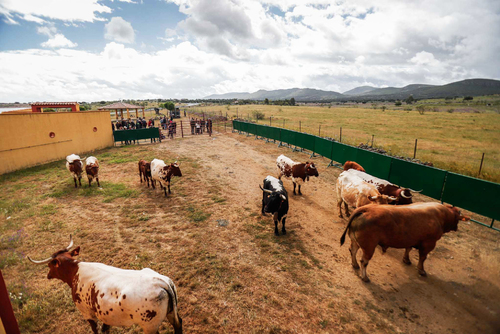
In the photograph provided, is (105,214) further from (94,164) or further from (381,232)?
(381,232)

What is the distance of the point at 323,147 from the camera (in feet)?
57.7

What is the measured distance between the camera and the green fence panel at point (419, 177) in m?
10.4

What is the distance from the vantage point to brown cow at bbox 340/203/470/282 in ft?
18.8

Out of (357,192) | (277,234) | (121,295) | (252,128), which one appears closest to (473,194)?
(357,192)

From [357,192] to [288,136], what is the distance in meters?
13.9

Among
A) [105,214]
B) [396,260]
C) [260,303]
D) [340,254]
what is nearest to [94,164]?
[105,214]

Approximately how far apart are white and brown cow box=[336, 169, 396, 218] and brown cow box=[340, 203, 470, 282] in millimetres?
1310

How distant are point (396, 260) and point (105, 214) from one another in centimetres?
1097

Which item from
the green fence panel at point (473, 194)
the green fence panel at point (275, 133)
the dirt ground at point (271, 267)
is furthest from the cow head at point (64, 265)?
the green fence panel at point (275, 133)

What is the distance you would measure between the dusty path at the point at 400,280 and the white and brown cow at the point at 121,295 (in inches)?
104

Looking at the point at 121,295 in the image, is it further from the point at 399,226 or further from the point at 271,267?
the point at 399,226

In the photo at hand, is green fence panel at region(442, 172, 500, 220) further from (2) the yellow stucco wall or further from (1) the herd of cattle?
(2) the yellow stucco wall

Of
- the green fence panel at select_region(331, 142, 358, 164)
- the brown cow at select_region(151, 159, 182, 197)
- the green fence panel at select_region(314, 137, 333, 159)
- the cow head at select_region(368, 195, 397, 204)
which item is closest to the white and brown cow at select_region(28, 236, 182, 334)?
the cow head at select_region(368, 195, 397, 204)

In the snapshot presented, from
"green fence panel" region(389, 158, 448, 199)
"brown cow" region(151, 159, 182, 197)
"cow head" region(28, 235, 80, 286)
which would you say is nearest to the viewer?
"cow head" region(28, 235, 80, 286)
